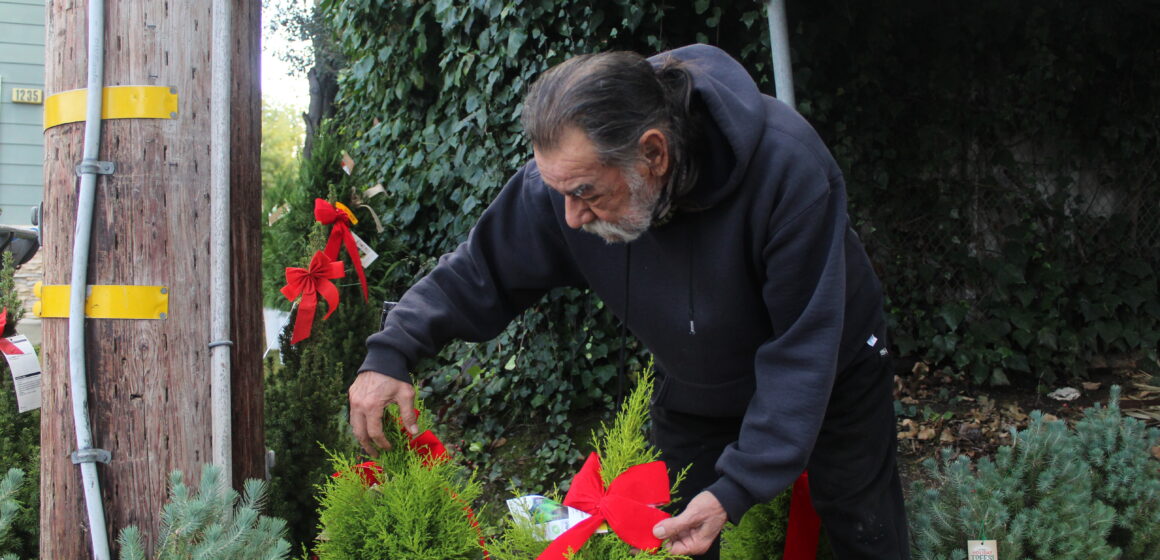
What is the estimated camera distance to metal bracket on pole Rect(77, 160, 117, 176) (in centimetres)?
199

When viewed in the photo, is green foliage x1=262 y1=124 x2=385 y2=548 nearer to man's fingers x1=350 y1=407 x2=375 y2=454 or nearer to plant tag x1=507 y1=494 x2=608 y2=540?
man's fingers x1=350 y1=407 x2=375 y2=454

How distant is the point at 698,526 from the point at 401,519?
58 cm

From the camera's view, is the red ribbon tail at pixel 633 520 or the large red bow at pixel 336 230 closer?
the red ribbon tail at pixel 633 520

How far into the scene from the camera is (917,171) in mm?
6031

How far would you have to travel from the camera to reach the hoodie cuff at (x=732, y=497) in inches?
62.3

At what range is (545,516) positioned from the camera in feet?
5.63

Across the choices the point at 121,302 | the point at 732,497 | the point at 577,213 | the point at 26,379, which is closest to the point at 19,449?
the point at 26,379

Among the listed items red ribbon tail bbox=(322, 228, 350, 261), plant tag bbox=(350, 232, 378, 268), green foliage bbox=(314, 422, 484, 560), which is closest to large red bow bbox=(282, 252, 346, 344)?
red ribbon tail bbox=(322, 228, 350, 261)

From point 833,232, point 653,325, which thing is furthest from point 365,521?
point 833,232

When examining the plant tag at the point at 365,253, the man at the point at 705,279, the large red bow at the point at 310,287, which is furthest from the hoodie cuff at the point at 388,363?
the plant tag at the point at 365,253

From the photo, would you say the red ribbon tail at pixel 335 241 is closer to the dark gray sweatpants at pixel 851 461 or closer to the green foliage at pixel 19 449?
the green foliage at pixel 19 449

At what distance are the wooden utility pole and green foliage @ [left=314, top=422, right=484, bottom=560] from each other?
26.1 inches

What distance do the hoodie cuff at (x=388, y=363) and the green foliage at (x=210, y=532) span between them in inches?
16.0

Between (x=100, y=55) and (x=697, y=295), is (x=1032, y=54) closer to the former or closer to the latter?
(x=697, y=295)
